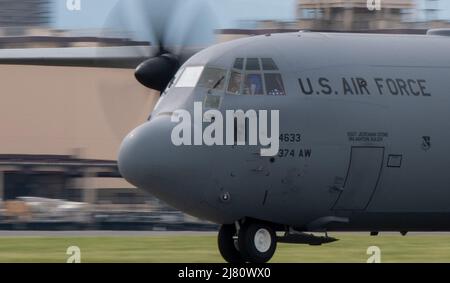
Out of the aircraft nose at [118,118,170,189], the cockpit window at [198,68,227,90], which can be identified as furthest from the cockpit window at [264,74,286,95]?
the aircraft nose at [118,118,170,189]

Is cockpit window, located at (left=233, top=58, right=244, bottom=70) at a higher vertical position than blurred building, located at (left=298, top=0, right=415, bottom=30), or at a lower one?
lower

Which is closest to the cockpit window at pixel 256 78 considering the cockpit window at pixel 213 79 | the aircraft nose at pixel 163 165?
the cockpit window at pixel 213 79

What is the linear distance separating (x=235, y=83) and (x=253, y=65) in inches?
18.9

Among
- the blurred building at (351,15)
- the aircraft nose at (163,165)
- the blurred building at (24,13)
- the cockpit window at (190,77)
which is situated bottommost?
the aircraft nose at (163,165)

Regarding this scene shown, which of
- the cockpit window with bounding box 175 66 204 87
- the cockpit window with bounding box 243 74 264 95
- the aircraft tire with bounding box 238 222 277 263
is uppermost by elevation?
the cockpit window with bounding box 175 66 204 87

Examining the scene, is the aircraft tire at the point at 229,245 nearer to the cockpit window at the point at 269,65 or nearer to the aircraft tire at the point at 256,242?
the aircraft tire at the point at 256,242

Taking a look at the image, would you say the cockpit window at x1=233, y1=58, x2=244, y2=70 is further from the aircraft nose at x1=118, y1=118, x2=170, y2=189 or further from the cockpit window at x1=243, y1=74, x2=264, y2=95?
the aircraft nose at x1=118, y1=118, x2=170, y2=189

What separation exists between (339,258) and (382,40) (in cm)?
423

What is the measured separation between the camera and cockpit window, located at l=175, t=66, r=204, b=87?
18.5m

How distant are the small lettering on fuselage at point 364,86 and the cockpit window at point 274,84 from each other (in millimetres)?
334

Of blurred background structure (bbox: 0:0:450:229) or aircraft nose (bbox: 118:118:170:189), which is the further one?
blurred background structure (bbox: 0:0:450:229)

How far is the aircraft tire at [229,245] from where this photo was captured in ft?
62.1

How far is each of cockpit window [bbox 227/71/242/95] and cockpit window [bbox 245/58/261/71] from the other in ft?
0.70
